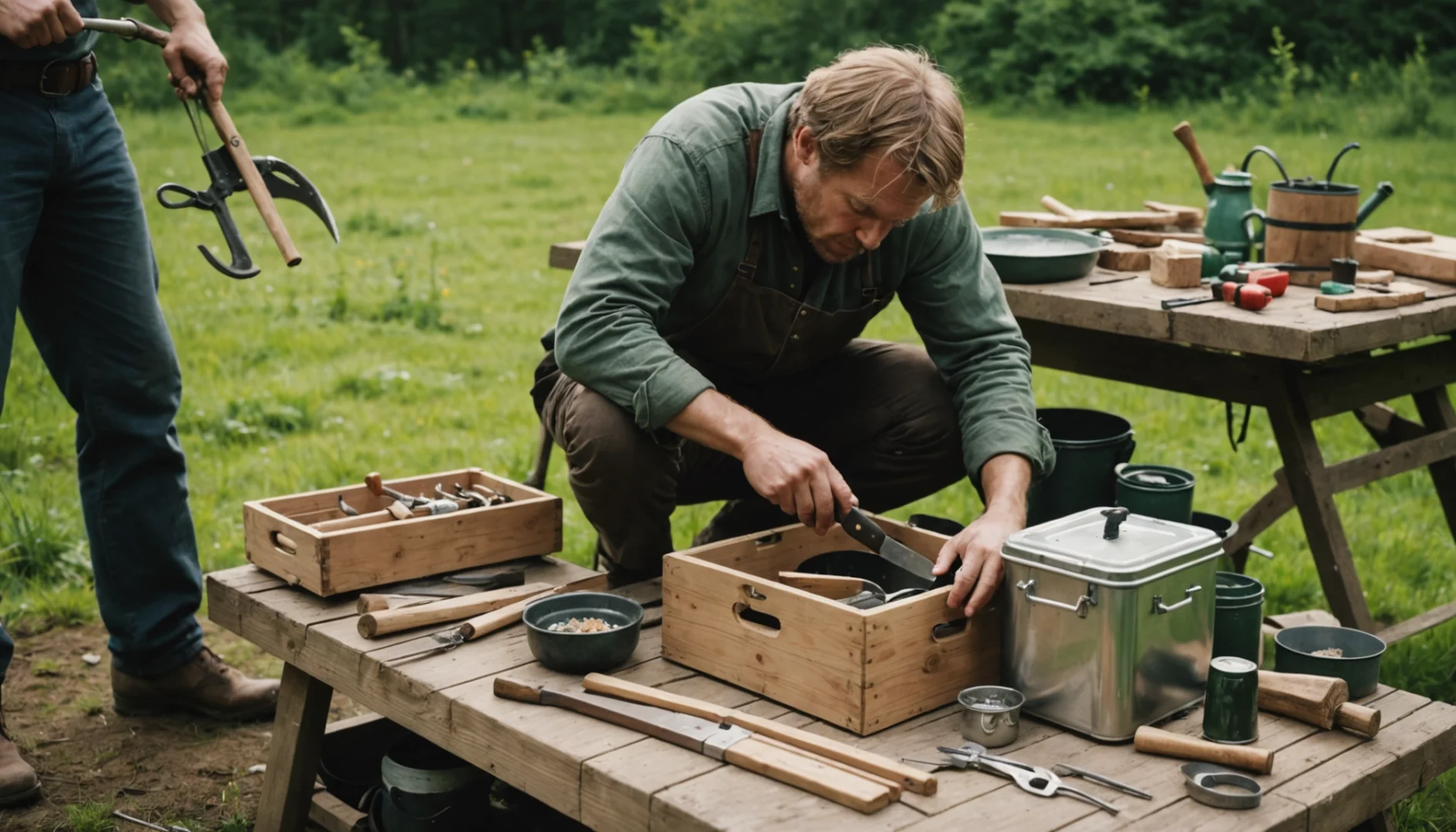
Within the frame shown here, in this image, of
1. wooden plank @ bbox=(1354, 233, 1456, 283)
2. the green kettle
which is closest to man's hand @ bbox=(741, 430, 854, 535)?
the green kettle

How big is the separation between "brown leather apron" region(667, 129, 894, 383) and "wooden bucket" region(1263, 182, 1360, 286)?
1.25 meters

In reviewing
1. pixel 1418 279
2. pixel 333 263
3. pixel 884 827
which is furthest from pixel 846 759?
pixel 333 263

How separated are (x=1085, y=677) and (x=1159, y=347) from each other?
1706 millimetres

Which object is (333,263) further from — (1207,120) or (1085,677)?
(1207,120)

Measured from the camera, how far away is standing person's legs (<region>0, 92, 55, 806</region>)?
3117 millimetres

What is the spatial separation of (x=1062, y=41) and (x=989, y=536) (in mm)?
17043

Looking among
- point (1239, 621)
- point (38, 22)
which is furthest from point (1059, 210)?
point (38, 22)

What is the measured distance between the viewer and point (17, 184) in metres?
3.13

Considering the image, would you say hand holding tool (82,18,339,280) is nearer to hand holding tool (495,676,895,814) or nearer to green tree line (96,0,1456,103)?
hand holding tool (495,676,895,814)

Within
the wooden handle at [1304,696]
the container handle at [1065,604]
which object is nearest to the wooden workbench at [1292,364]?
the wooden handle at [1304,696]

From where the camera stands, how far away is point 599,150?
47.2ft

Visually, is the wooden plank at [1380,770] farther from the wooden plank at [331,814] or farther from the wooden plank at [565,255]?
the wooden plank at [565,255]

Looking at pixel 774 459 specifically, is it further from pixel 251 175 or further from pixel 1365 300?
pixel 1365 300

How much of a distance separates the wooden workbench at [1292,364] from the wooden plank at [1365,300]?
2cm
